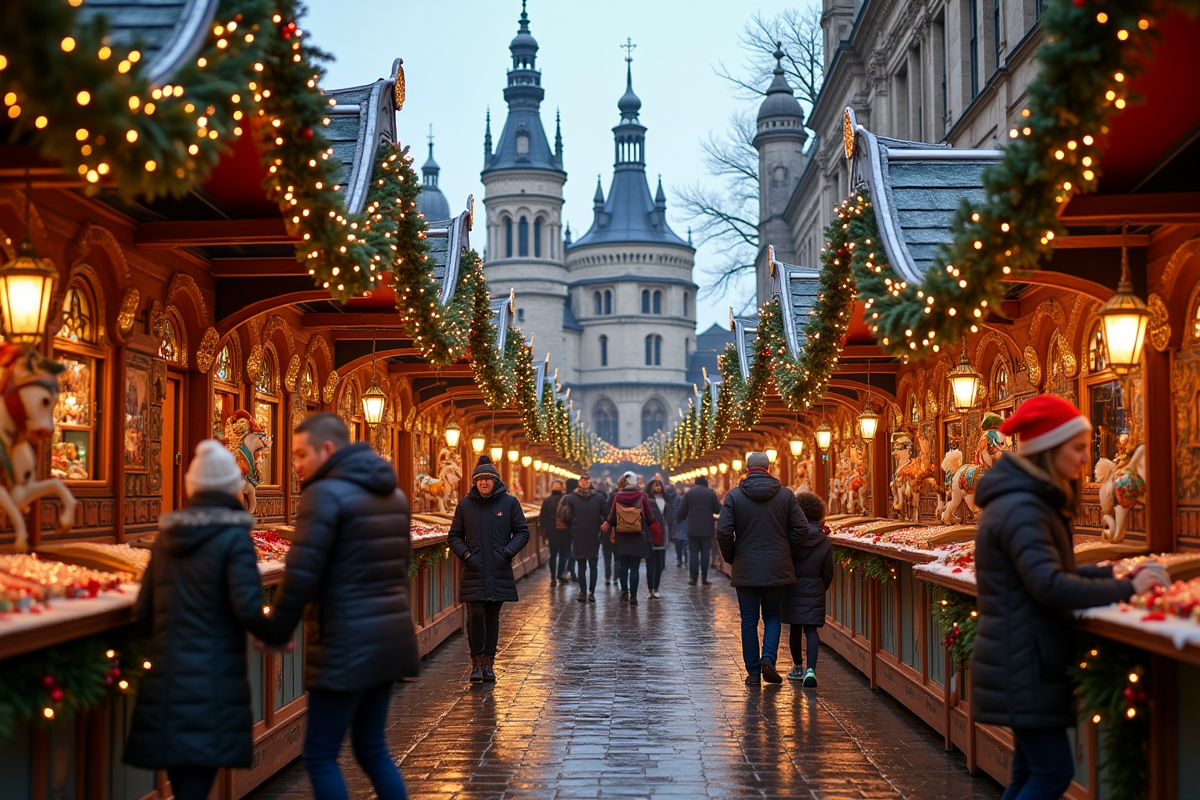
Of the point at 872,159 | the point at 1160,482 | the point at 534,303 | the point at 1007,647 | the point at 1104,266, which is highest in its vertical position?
the point at 534,303

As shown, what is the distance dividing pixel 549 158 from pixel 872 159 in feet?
308

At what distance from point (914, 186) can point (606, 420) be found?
97858 millimetres

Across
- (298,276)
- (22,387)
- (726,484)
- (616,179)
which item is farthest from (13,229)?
(616,179)

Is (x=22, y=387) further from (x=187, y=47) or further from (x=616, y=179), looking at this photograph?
(x=616, y=179)

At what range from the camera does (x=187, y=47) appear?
4.84 m

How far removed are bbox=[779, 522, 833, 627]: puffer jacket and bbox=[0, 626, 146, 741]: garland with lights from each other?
7.03m

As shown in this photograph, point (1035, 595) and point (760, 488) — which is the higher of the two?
point (760, 488)

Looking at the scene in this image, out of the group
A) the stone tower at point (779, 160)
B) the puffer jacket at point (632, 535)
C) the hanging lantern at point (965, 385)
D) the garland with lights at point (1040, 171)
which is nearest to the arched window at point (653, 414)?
the stone tower at point (779, 160)

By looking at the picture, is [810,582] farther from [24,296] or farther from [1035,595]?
[24,296]

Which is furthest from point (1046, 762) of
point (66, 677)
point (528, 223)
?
point (528, 223)

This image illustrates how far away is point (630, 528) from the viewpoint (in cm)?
1972

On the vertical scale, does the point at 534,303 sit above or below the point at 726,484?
above

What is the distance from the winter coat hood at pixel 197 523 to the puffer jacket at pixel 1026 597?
286 cm

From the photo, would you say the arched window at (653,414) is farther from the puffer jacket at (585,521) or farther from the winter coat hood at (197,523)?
the winter coat hood at (197,523)
